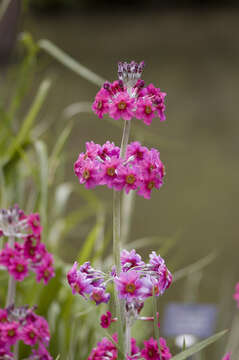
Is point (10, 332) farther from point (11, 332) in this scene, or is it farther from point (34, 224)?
point (34, 224)

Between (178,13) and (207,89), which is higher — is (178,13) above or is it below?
above

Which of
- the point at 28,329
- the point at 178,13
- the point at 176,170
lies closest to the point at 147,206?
the point at 176,170

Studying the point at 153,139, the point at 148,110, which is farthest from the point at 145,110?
the point at 153,139

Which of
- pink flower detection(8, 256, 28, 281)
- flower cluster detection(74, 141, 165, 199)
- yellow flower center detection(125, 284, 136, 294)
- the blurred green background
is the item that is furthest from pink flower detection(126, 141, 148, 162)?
the blurred green background

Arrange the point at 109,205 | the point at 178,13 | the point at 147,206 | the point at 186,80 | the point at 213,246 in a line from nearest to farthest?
the point at 213,246 → the point at 109,205 → the point at 147,206 → the point at 186,80 → the point at 178,13

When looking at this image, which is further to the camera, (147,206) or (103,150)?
(147,206)

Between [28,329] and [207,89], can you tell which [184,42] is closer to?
[207,89]
